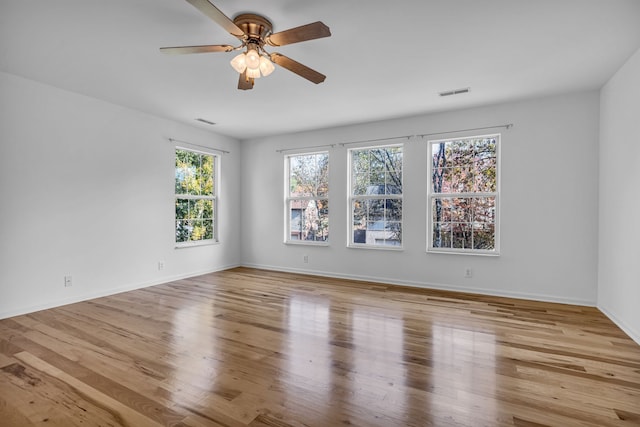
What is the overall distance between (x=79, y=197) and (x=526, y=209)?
5.68 metres

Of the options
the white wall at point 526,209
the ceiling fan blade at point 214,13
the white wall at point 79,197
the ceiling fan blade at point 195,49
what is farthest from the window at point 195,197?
the ceiling fan blade at point 214,13

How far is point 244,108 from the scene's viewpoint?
4.43m

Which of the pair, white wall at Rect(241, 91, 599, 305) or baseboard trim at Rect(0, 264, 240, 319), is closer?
baseboard trim at Rect(0, 264, 240, 319)

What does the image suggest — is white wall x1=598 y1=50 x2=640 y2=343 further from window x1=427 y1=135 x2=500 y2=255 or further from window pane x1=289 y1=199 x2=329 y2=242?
window pane x1=289 y1=199 x2=329 y2=242

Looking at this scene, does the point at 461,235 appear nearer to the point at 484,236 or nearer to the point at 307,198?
the point at 484,236

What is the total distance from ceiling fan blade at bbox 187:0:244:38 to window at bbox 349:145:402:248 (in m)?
3.28

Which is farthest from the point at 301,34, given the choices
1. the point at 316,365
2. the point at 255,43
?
the point at 316,365

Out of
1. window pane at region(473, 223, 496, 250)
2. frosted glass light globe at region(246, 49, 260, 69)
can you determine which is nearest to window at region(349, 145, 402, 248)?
window pane at region(473, 223, 496, 250)

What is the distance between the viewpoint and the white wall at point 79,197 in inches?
133

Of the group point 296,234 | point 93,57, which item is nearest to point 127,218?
point 93,57

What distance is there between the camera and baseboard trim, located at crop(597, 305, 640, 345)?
2780 mm

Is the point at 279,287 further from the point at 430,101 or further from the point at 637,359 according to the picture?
the point at 637,359

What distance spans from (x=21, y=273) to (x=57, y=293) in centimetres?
44

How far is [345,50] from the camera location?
284 cm
